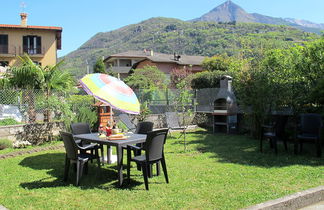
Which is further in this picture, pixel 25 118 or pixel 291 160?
pixel 25 118

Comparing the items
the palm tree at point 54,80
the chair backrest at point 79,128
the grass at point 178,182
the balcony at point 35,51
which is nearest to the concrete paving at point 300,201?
the grass at point 178,182

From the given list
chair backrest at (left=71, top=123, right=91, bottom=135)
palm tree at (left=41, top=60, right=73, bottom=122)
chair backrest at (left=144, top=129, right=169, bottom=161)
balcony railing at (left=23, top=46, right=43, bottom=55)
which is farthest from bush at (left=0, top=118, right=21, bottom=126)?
balcony railing at (left=23, top=46, right=43, bottom=55)

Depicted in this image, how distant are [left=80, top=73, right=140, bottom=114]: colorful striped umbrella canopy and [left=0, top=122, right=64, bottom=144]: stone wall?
14.9 feet

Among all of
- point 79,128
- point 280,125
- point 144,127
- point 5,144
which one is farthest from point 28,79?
point 280,125

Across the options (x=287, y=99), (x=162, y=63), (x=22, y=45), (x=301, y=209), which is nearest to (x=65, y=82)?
(x=287, y=99)

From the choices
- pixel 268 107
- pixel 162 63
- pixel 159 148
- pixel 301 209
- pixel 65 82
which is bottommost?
pixel 301 209

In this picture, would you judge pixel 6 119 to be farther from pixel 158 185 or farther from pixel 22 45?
pixel 22 45

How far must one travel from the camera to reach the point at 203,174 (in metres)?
5.91

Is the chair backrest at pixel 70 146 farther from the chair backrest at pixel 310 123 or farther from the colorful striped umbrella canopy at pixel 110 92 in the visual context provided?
the chair backrest at pixel 310 123

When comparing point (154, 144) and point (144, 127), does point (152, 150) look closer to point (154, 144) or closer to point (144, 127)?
point (154, 144)

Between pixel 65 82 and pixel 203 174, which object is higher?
pixel 65 82

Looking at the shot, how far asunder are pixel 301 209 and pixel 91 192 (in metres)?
3.31

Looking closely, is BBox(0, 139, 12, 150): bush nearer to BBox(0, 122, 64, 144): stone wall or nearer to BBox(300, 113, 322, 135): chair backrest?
BBox(0, 122, 64, 144): stone wall

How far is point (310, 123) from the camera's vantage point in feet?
→ 26.2
